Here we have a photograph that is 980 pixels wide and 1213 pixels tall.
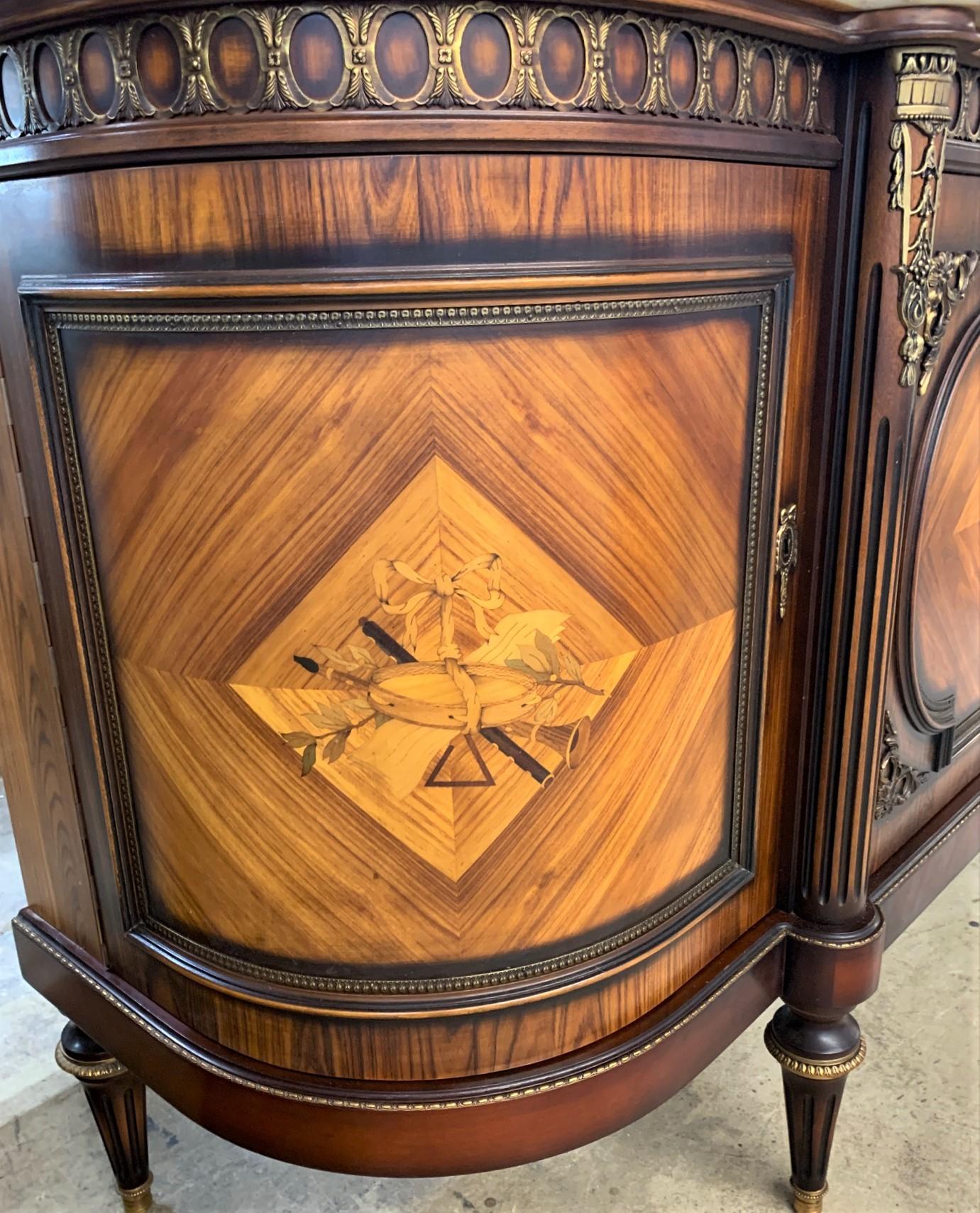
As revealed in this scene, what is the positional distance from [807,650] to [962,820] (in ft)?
1.14

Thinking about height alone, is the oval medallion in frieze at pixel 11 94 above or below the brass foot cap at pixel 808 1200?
above

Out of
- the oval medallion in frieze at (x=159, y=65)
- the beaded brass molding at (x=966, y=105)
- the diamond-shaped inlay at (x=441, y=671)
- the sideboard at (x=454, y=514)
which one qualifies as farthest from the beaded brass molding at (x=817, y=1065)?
the oval medallion in frieze at (x=159, y=65)

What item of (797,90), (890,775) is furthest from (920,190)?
(890,775)

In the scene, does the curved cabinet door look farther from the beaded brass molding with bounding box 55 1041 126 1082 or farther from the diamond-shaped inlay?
the beaded brass molding with bounding box 55 1041 126 1082

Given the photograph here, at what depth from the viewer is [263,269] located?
489 millimetres

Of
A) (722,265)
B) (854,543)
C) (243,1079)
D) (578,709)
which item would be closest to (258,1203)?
(243,1079)

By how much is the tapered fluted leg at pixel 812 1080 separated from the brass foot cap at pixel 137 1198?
0.55m

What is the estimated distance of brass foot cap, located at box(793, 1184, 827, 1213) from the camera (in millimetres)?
884

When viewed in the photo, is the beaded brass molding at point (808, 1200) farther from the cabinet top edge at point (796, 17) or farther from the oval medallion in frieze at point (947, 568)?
the cabinet top edge at point (796, 17)

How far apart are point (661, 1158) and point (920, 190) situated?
2.72 ft

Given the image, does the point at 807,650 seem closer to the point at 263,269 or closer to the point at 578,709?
the point at 578,709

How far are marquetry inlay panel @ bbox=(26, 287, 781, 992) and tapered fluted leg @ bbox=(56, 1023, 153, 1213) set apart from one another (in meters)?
0.25

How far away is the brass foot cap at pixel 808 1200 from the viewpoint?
2.90 ft

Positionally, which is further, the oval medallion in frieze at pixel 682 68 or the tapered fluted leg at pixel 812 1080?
the tapered fluted leg at pixel 812 1080
